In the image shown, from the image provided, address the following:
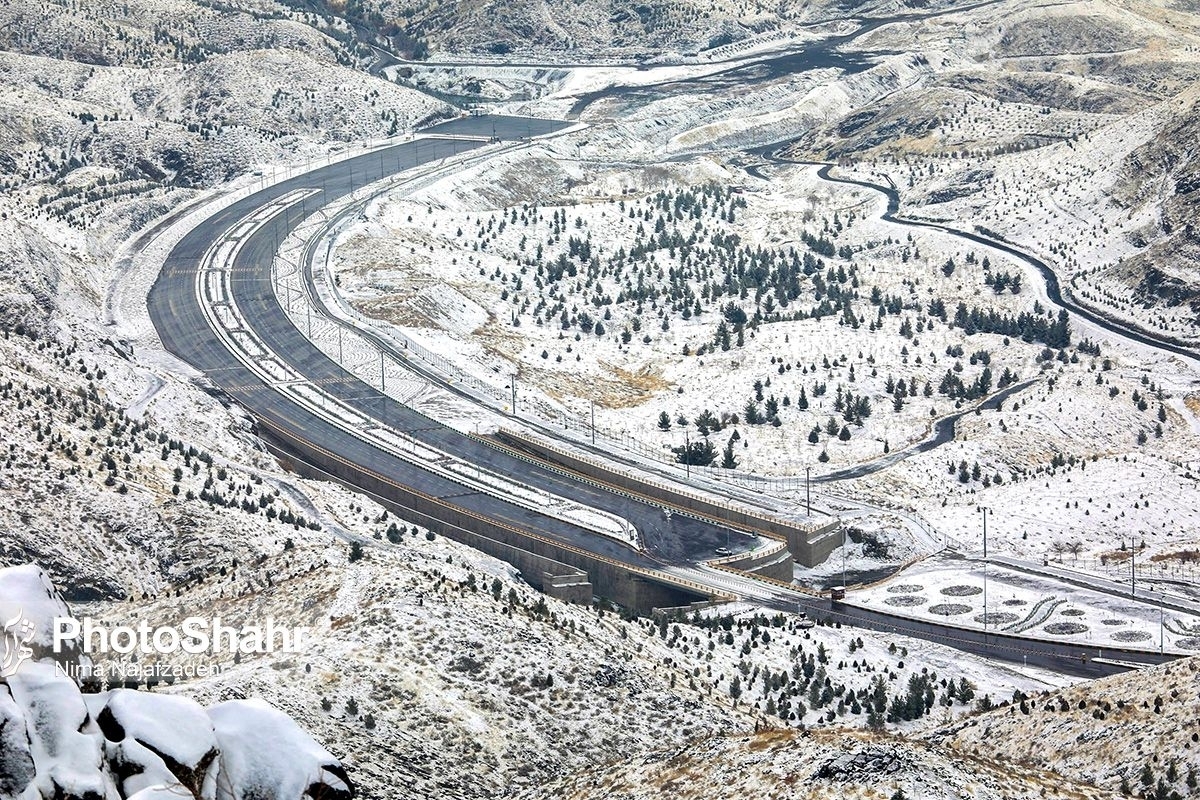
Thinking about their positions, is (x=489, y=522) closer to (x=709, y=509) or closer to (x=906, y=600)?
(x=709, y=509)

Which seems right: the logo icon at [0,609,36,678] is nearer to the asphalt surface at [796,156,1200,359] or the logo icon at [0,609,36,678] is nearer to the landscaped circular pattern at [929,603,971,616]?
the landscaped circular pattern at [929,603,971,616]

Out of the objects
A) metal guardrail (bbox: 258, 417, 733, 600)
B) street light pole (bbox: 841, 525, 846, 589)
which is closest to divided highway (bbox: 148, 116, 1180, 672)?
metal guardrail (bbox: 258, 417, 733, 600)

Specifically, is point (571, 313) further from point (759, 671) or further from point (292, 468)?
point (759, 671)

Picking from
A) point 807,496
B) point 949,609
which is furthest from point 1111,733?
point 807,496

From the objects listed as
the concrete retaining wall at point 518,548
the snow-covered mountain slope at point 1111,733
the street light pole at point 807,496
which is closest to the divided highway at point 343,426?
the concrete retaining wall at point 518,548

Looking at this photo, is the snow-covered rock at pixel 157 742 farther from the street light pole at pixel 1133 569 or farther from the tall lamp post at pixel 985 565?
the street light pole at pixel 1133 569

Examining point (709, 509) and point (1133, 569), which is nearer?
point (1133, 569)
